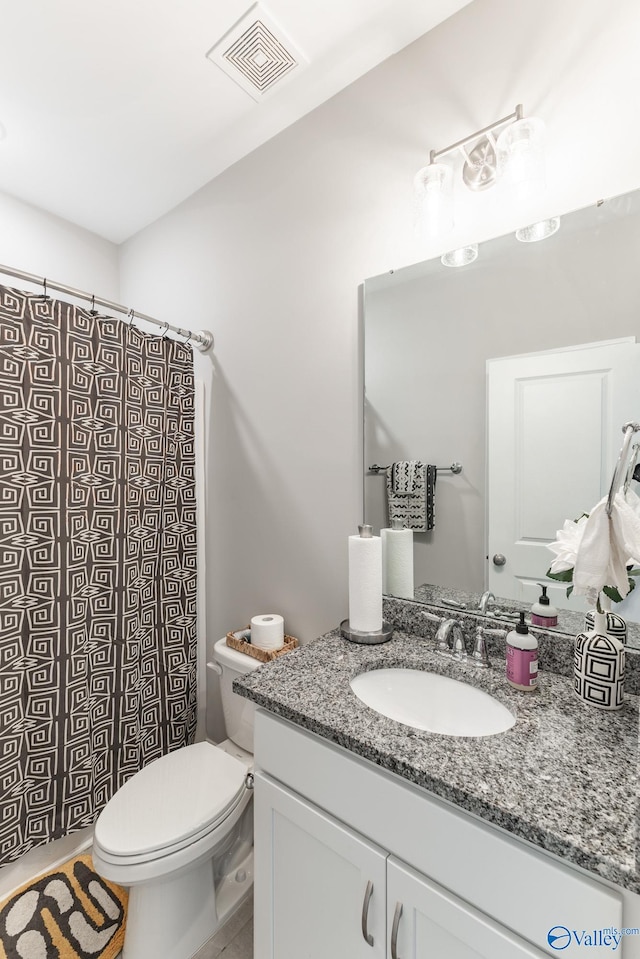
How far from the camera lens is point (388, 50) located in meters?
1.30

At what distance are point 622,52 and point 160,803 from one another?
7.31 feet

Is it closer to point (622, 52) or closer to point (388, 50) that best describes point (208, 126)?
point (388, 50)

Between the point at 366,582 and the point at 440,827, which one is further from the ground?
the point at 366,582

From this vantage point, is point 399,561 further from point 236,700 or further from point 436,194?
point 436,194

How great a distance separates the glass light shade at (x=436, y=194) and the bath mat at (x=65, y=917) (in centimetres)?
227

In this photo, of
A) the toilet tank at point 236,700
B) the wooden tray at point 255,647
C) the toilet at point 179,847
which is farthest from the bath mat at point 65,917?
the wooden tray at point 255,647

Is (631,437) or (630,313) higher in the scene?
(630,313)

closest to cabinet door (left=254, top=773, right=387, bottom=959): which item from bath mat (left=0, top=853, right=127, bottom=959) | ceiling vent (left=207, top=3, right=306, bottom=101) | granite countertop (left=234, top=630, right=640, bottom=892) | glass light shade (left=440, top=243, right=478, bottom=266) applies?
granite countertop (left=234, top=630, right=640, bottom=892)

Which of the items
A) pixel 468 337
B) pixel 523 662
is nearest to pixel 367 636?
A: pixel 523 662

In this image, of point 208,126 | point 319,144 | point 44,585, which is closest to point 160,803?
point 44,585

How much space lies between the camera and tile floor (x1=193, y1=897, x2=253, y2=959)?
1.23 m

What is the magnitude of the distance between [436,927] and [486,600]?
68 centimetres

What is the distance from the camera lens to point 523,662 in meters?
0.96
